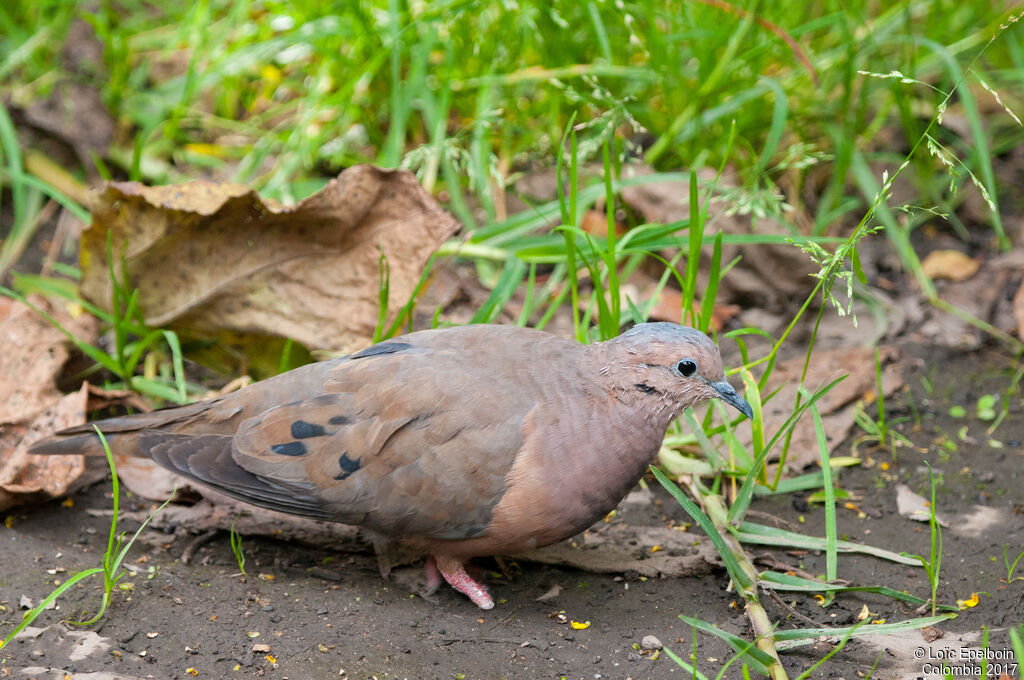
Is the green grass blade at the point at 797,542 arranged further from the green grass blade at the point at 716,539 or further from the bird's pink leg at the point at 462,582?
the bird's pink leg at the point at 462,582

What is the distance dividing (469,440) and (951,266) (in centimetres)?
277

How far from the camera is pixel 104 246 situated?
12.5ft

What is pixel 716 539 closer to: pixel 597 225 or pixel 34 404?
pixel 597 225

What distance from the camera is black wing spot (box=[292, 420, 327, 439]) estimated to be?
9.50 ft

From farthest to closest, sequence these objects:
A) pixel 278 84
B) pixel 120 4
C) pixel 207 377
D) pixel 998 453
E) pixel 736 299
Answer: pixel 120 4 < pixel 278 84 < pixel 736 299 < pixel 207 377 < pixel 998 453

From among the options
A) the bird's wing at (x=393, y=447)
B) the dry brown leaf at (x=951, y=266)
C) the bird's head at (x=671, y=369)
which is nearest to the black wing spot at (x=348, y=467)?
the bird's wing at (x=393, y=447)

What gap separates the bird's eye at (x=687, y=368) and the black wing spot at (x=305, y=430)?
1026 mm

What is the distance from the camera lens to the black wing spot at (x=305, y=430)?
9.50 feet

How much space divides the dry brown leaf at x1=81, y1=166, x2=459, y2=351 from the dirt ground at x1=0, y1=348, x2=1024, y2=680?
0.80 metres

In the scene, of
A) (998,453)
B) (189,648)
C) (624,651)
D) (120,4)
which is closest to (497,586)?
(624,651)

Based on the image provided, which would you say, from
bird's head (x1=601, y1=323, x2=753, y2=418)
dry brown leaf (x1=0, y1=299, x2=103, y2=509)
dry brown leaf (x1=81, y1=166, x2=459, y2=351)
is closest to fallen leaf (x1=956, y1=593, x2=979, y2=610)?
bird's head (x1=601, y1=323, x2=753, y2=418)

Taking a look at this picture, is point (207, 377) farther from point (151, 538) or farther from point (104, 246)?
point (151, 538)

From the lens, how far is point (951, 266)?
4.52 m

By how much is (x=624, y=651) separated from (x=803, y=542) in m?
0.71
